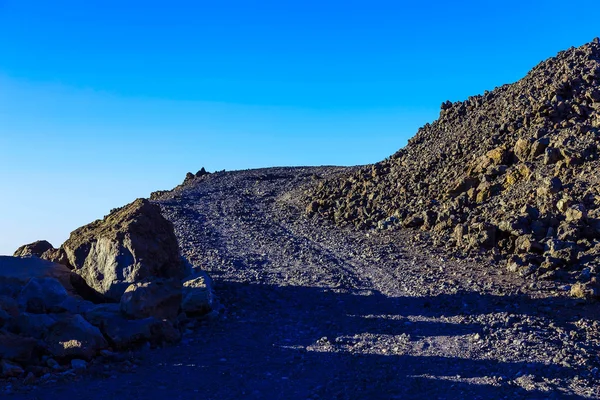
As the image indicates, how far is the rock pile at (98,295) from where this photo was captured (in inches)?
350

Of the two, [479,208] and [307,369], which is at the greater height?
[479,208]

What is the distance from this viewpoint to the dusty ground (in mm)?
7961

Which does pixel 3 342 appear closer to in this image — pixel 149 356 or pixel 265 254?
pixel 149 356

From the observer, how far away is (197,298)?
37.1 ft

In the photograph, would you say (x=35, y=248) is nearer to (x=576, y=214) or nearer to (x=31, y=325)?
(x=31, y=325)

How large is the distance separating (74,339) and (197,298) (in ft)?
9.07

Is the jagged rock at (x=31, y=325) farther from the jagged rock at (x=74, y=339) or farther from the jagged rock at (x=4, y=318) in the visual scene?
the jagged rock at (x=74, y=339)

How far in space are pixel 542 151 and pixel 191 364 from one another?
13.9 metres

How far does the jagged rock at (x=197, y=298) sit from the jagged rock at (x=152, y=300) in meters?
0.33

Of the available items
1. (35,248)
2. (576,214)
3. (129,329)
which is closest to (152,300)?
(129,329)

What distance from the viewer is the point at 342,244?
18.1 m

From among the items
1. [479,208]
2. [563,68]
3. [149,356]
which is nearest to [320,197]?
[479,208]

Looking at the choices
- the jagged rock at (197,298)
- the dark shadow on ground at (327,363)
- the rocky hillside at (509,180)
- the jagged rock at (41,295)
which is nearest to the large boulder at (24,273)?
the jagged rock at (41,295)

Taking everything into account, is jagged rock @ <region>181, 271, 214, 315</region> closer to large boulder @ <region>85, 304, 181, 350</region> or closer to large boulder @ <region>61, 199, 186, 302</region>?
large boulder @ <region>61, 199, 186, 302</region>
